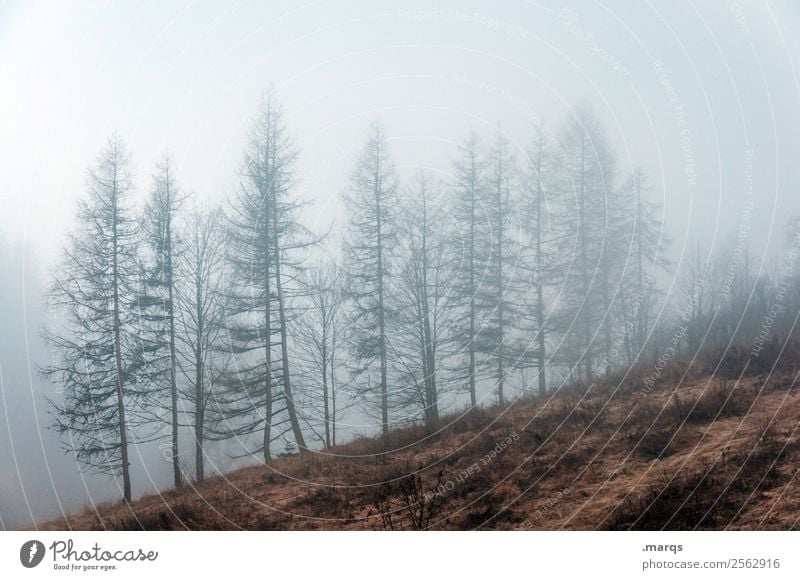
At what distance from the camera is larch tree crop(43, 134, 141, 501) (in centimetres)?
858

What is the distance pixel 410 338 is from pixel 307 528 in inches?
130

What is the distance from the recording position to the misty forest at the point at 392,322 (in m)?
A: 7.65

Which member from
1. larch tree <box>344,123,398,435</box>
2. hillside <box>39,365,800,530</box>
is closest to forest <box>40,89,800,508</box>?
larch tree <box>344,123,398,435</box>

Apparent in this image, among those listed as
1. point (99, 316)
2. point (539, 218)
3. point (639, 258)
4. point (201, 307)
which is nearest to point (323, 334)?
point (201, 307)

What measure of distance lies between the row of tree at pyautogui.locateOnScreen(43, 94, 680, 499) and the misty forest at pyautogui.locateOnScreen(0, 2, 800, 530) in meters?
0.03

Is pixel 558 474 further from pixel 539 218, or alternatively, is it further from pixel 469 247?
pixel 539 218

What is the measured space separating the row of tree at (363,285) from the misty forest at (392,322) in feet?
0.11

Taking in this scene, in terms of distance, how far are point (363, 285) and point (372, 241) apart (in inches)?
26.9

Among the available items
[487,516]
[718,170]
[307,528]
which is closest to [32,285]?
[307,528]

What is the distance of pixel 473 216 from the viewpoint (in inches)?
355

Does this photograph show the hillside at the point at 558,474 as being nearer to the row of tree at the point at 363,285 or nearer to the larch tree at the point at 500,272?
the row of tree at the point at 363,285

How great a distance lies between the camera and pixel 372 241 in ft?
29.3

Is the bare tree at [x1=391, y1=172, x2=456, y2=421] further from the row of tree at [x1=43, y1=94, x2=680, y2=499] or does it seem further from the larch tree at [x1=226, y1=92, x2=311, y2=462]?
the larch tree at [x1=226, y1=92, x2=311, y2=462]

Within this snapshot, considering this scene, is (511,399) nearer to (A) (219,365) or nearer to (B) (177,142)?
(A) (219,365)
